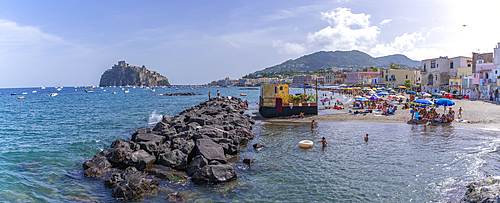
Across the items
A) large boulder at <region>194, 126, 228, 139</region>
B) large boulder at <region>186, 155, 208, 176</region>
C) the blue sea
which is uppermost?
large boulder at <region>194, 126, 228, 139</region>

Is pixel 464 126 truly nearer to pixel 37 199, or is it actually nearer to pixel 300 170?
pixel 300 170

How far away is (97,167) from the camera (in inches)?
555

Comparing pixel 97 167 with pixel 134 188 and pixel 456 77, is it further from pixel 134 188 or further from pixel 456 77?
pixel 456 77

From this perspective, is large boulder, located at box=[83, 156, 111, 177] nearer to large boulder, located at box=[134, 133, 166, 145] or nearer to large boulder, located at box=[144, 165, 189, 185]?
large boulder, located at box=[144, 165, 189, 185]

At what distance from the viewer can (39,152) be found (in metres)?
19.2

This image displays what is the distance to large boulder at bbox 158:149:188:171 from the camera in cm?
1407

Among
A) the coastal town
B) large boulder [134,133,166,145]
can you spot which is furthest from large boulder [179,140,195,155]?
the coastal town

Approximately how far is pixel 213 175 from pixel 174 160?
2954 mm

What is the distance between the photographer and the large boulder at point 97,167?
44.5 feet

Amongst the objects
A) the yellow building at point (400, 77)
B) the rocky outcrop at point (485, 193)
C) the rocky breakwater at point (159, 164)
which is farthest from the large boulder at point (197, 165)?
the yellow building at point (400, 77)

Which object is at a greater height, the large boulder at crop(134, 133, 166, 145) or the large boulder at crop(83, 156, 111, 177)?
the large boulder at crop(134, 133, 166, 145)

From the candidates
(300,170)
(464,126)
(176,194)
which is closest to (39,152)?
(176,194)

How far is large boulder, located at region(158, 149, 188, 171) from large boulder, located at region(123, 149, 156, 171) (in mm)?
519

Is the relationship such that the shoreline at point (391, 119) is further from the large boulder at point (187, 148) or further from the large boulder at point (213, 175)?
the large boulder at point (213, 175)
